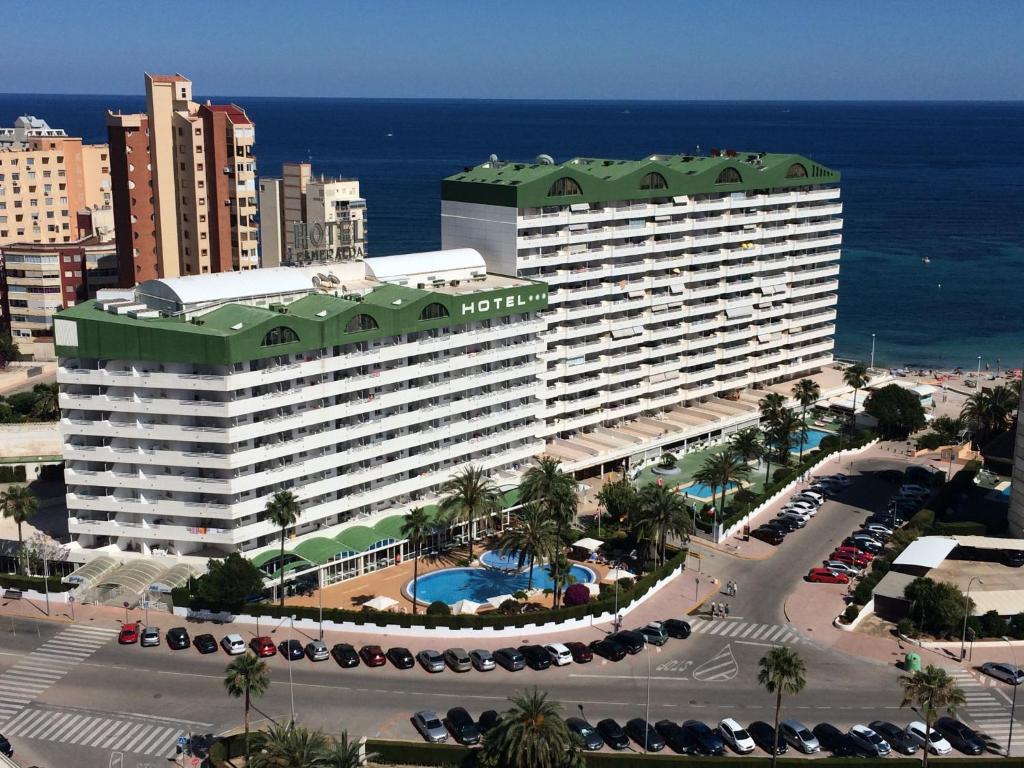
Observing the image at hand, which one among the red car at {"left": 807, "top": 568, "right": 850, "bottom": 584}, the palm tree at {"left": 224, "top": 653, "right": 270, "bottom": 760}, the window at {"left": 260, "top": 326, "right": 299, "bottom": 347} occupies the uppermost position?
the window at {"left": 260, "top": 326, "right": 299, "bottom": 347}

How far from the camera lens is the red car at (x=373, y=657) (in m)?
75.8

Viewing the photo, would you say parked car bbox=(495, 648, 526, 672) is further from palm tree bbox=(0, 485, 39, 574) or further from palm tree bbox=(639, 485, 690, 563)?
palm tree bbox=(0, 485, 39, 574)

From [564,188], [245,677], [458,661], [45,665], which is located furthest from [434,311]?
[45,665]

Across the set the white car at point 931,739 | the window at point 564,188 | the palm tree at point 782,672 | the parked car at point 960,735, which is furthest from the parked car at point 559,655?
the window at point 564,188

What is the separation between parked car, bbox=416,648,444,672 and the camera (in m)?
75.2

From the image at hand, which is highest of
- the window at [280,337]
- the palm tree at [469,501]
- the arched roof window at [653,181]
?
the arched roof window at [653,181]

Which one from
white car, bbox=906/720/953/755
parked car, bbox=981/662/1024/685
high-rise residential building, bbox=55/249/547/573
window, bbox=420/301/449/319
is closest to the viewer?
white car, bbox=906/720/953/755

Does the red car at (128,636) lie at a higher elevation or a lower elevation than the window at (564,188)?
lower

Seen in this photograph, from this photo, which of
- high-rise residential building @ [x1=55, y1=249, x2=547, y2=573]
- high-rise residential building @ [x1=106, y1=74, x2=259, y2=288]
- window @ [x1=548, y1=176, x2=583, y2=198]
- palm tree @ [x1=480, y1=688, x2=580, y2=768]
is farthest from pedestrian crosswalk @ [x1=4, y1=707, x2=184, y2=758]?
high-rise residential building @ [x1=106, y1=74, x2=259, y2=288]

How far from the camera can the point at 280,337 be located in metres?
83.9

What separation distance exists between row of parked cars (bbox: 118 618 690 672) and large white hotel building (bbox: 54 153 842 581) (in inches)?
359

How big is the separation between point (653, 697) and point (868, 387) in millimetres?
80490

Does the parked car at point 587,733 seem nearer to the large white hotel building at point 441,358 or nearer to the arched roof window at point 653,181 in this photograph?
the large white hotel building at point 441,358

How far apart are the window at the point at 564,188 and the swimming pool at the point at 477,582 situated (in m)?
39.8
